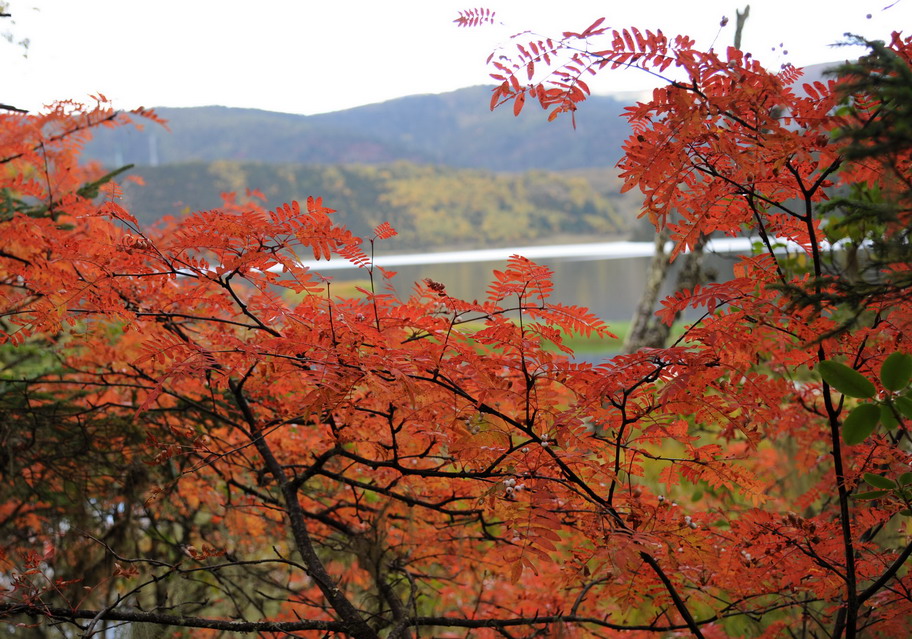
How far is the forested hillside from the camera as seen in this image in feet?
68.0

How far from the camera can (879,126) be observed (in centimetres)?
80

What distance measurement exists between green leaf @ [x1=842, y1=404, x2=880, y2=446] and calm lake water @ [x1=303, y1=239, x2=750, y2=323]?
16181mm

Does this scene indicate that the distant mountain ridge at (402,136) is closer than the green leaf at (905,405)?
No

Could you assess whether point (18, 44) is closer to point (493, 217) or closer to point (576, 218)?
point (493, 217)

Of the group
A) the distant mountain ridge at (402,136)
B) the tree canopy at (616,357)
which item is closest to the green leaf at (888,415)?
the tree canopy at (616,357)

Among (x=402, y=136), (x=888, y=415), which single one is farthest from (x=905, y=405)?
(x=402, y=136)

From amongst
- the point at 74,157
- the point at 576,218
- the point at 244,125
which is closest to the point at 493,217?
the point at 576,218

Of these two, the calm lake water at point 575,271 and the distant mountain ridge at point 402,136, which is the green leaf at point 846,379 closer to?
the calm lake water at point 575,271

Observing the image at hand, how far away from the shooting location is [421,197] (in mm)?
24000

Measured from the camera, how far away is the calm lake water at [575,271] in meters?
19.7

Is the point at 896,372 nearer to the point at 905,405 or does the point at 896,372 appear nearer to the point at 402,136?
the point at 905,405

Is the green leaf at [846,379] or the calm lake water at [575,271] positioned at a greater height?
the green leaf at [846,379]

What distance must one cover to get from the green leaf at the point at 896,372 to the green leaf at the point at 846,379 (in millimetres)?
32

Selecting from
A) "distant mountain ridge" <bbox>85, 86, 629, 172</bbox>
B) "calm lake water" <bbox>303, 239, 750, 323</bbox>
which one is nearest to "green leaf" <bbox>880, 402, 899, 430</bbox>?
"calm lake water" <bbox>303, 239, 750, 323</bbox>
